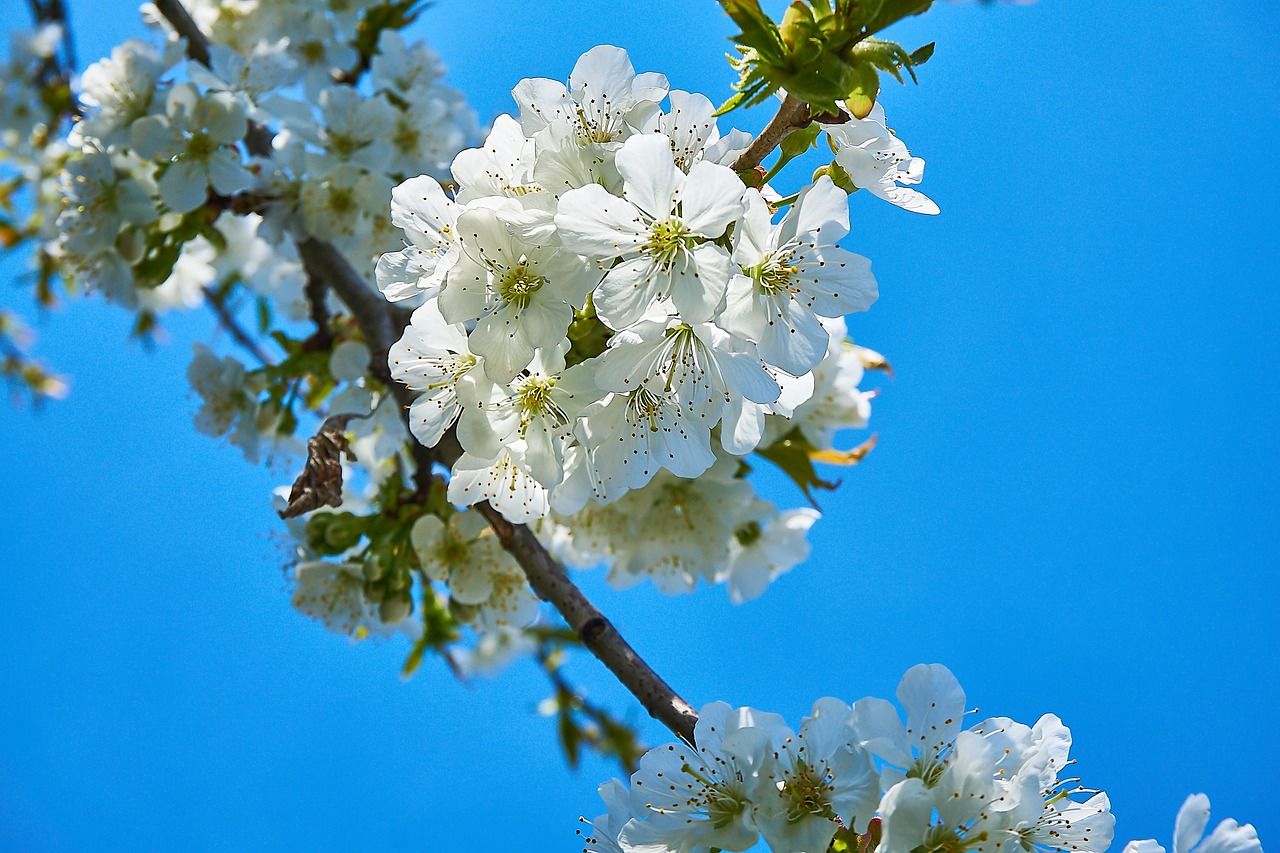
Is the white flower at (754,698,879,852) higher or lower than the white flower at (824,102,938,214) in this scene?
lower

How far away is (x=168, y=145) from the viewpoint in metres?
2.33

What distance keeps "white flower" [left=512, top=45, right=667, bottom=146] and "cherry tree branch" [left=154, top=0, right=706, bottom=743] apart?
840 millimetres

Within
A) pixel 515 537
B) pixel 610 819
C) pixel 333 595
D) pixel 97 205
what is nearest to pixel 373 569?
pixel 333 595

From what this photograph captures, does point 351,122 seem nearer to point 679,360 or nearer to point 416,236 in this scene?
point 416,236

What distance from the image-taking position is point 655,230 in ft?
3.98

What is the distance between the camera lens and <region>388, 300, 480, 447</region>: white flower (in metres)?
1.42

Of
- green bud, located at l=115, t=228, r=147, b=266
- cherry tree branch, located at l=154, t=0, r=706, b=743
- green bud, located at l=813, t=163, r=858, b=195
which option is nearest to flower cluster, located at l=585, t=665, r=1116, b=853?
cherry tree branch, located at l=154, t=0, r=706, b=743

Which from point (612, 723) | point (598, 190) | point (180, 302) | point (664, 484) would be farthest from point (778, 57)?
point (180, 302)

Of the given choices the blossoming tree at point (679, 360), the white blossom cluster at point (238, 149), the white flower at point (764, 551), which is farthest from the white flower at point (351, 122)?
the white flower at point (764, 551)

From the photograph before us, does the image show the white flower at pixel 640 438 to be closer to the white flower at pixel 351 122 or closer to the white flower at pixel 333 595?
the white flower at pixel 333 595

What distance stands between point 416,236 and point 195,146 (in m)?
1.34

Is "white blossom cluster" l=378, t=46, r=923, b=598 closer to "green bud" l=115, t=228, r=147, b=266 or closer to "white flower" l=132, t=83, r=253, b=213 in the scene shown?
"white flower" l=132, t=83, r=253, b=213

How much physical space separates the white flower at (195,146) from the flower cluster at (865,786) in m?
1.83

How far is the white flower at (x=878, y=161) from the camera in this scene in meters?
1.31
